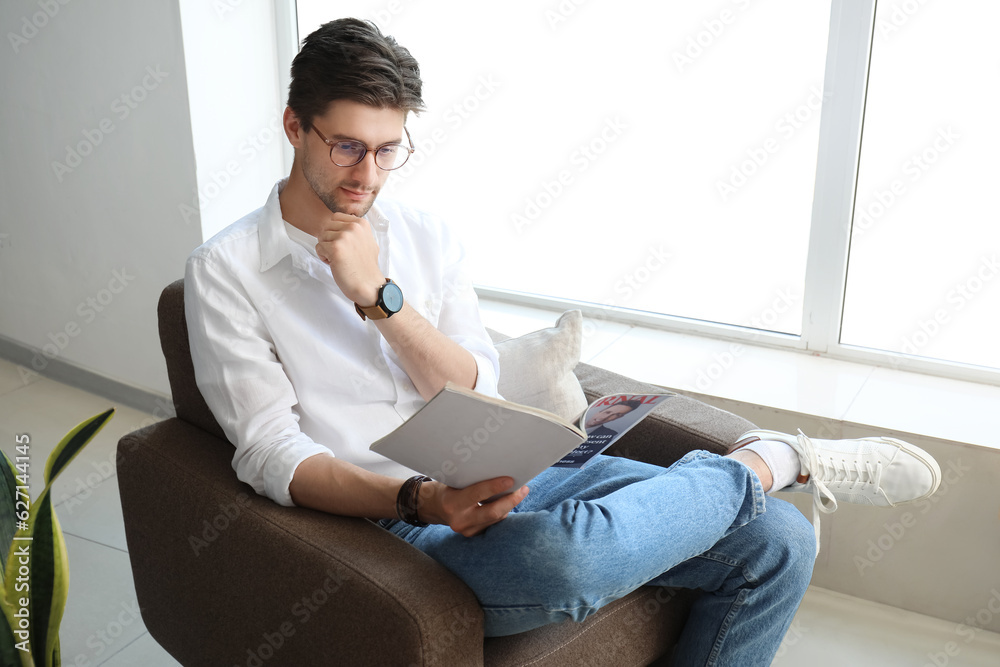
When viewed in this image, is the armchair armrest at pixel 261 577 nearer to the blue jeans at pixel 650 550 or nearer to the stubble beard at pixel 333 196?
the blue jeans at pixel 650 550

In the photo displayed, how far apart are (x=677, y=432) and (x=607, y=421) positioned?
0.36m

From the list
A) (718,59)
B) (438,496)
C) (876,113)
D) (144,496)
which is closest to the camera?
(438,496)

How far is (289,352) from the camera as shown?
1.45 meters

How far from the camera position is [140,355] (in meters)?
2.94

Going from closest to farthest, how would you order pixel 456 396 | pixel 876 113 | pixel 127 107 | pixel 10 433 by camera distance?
1. pixel 456 396
2. pixel 876 113
3. pixel 127 107
4. pixel 10 433

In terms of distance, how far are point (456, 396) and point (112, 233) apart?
7.21 feet

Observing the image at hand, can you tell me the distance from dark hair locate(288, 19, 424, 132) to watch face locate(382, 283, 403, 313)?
0.97 ft

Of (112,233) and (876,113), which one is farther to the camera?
(112,233)

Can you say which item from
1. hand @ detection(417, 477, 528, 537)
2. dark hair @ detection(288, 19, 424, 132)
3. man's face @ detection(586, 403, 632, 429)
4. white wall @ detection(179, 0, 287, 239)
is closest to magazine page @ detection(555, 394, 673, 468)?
man's face @ detection(586, 403, 632, 429)

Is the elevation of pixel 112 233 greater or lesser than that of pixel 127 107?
lesser

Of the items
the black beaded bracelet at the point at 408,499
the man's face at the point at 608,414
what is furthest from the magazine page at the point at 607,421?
the black beaded bracelet at the point at 408,499

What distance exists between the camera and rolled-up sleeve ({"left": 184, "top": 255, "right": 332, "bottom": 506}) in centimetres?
134

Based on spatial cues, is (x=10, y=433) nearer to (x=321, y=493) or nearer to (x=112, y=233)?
(x=112, y=233)

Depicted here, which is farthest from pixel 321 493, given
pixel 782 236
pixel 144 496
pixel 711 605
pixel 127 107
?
pixel 127 107
